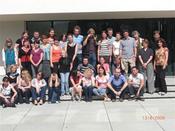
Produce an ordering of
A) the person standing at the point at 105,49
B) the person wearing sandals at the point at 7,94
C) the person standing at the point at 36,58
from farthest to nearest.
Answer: the person standing at the point at 105,49, the person standing at the point at 36,58, the person wearing sandals at the point at 7,94

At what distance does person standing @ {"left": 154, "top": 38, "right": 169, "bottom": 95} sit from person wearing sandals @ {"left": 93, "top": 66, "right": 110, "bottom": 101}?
1.67 m

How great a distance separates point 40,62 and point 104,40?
6.84 ft

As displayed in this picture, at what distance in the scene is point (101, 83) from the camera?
13.8 meters

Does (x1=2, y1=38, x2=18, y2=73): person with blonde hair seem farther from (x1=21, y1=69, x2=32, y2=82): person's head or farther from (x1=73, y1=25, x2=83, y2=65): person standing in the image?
(x1=73, y1=25, x2=83, y2=65): person standing

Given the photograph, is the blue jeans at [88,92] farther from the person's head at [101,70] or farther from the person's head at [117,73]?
the person's head at [117,73]

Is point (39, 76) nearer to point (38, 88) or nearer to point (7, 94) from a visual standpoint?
point (38, 88)

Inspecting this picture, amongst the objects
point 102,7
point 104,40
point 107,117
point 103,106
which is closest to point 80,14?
point 102,7

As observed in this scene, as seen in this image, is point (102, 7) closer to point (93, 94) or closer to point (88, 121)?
point (93, 94)

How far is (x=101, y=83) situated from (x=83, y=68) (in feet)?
2.41

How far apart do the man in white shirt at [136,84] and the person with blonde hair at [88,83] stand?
3.70ft

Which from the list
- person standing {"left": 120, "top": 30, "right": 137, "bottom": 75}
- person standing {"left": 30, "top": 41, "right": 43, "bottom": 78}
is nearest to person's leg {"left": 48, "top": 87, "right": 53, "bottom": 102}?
person standing {"left": 30, "top": 41, "right": 43, "bottom": 78}

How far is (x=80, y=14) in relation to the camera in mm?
16906

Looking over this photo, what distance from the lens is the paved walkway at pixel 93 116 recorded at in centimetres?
994

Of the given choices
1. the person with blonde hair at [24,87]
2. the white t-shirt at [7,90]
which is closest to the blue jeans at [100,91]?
the person with blonde hair at [24,87]
